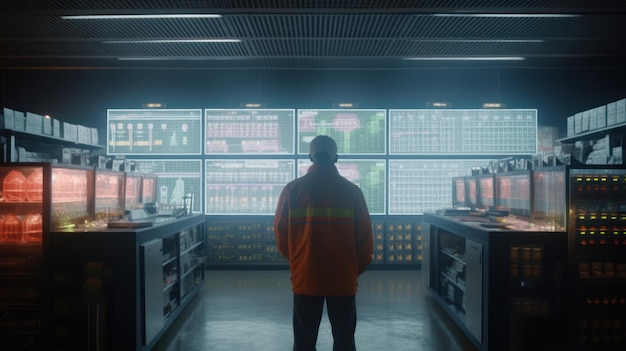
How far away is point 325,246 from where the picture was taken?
2.40 m

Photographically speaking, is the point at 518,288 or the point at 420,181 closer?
the point at 518,288

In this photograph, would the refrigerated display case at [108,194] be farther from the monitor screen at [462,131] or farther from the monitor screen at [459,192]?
the monitor screen at [459,192]

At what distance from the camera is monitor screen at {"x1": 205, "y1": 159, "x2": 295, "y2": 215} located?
724 centimetres

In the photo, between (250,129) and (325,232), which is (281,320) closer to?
(325,232)

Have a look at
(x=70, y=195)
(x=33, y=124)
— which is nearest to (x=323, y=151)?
(x=70, y=195)

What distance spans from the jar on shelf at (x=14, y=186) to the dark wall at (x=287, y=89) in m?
4.02

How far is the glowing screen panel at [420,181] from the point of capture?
7.27 meters

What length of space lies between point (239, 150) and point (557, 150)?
4.75 metres

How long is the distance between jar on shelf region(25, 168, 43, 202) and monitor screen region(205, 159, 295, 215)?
12.5 ft

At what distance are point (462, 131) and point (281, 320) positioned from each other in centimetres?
463

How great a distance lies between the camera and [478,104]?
23.6 ft

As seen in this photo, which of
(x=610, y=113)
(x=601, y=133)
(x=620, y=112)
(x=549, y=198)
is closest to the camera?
(x=549, y=198)

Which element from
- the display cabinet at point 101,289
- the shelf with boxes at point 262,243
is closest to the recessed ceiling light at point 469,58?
the shelf with boxes at point 262,243

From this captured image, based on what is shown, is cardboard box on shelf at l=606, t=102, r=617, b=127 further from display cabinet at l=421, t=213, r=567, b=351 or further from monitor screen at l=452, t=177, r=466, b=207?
monitor screen at l=452, t=177, r=466, b=207
